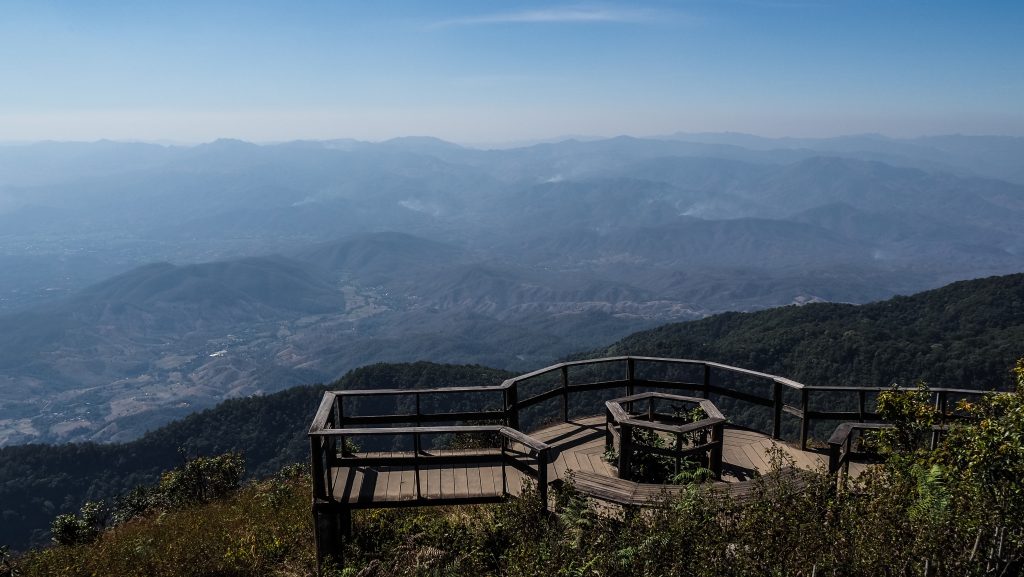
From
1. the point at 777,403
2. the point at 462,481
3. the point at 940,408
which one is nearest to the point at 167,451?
the point at 462,481

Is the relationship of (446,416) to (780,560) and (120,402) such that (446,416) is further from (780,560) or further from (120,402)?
(120,402)

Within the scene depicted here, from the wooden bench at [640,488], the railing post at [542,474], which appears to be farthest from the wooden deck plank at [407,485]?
the wooden bench at [640,488]

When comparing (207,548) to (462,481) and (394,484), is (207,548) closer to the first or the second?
(394,484)

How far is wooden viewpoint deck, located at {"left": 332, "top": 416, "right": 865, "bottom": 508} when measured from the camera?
25.0ft

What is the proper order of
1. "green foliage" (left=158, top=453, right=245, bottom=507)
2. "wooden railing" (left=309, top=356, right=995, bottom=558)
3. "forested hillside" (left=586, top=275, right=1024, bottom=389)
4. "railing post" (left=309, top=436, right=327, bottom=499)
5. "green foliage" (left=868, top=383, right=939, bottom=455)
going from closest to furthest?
"green foliage" (left=868, top=383, right=939, bottom=455)
"railing post" (left=309, top=436, right=327, bottom=499)
"wooden railing" (left=309, top=356, right=995, bottom=558)
"green foliage" (left=158, top=453, right=245, bottom=507)
"forested hillside" (left=586, top=275, right=1024, bottom=389)

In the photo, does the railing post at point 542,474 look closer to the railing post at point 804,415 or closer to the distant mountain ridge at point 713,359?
the railing post at point 804,415

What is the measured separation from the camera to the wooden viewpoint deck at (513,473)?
7609 millimetres

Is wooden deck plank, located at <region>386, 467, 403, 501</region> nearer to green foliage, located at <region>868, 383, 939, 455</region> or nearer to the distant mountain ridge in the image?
green foliage, located at <region>868, 383, 939, 455</region>

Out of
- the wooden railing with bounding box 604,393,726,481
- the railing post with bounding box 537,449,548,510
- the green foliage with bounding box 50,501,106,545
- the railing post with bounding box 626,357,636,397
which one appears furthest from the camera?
the green foliage with bounding box 50,501,106,545

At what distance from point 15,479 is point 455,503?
252 ft

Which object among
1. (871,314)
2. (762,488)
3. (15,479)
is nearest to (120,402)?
(15,479)

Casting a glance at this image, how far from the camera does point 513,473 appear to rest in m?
8.62

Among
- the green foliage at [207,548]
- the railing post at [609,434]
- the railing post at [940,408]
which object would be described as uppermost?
the railing post at [940,408]

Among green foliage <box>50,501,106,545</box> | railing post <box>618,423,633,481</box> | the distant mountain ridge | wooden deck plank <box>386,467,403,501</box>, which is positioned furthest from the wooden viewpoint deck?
the distant mountain ridge
